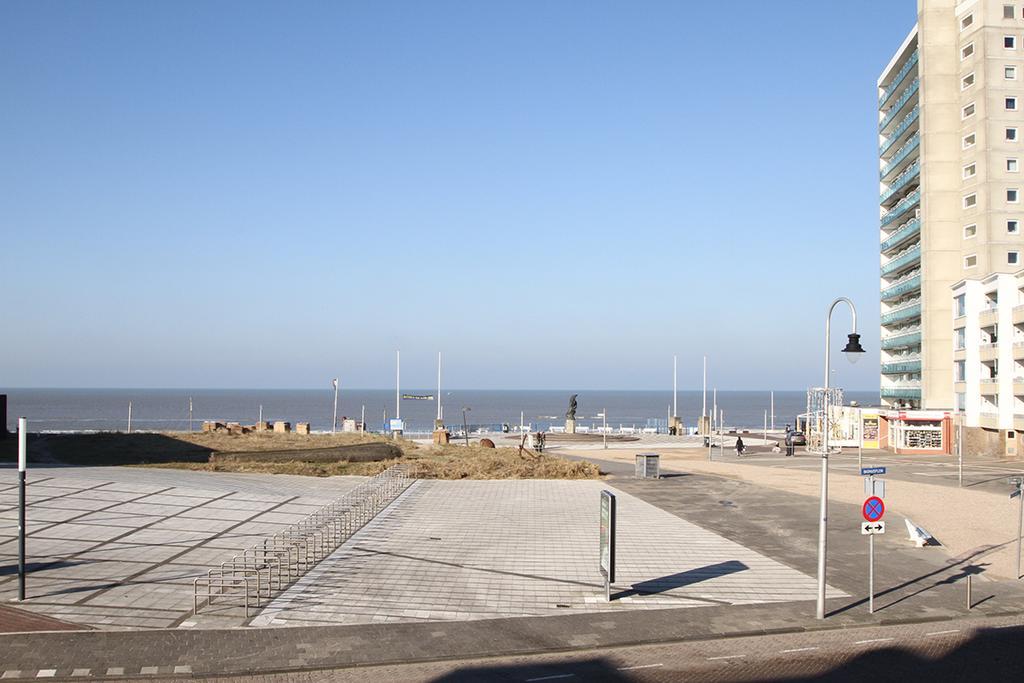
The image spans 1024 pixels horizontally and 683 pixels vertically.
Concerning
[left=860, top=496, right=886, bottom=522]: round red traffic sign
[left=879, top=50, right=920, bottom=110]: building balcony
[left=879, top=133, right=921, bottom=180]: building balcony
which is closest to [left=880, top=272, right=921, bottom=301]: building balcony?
[left=879, top=133, right=921, bottom=180]: building balcony

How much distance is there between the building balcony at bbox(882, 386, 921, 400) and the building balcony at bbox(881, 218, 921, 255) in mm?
13344

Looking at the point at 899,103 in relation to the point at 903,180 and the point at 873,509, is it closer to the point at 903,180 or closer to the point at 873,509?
the point at 903,180

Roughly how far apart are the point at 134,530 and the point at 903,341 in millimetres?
72051

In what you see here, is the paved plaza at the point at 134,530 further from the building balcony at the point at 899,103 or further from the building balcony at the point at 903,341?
the building balcony at the point at 899,103

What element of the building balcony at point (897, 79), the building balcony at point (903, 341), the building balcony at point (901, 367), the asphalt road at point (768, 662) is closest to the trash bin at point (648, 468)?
the asphalt road at point (768, 662)

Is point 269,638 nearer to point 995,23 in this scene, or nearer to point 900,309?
point 995,23

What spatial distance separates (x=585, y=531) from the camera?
1103 inches

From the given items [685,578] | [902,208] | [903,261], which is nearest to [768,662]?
[685,578]

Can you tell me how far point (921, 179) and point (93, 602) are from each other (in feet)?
233

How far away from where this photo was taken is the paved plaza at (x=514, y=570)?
732 inches

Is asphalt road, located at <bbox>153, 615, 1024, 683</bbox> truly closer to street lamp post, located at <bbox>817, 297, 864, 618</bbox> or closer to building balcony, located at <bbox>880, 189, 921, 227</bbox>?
street lamp post, located at <bbox>817, 297, 864, 618</bbox>

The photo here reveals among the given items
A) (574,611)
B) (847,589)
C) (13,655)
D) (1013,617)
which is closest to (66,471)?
(13,655)

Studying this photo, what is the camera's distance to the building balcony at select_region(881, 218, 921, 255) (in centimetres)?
7631

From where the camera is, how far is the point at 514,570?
2212 cm
